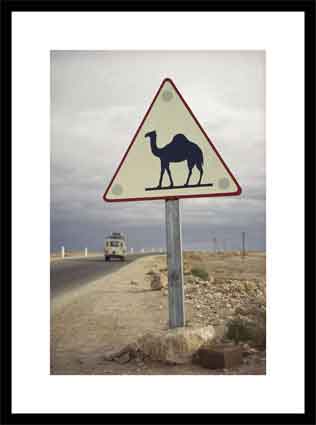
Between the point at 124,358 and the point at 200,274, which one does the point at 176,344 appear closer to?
the point at 124,358

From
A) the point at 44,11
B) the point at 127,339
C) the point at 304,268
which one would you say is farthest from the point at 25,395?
the point at 44,11

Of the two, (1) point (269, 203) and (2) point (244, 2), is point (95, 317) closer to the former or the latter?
(1) point (269, 203)

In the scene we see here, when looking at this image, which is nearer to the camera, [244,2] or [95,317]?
[244,2]

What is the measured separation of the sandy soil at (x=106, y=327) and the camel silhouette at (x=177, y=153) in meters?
1.88

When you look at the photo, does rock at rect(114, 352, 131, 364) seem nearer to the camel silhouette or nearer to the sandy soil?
the sandy soil

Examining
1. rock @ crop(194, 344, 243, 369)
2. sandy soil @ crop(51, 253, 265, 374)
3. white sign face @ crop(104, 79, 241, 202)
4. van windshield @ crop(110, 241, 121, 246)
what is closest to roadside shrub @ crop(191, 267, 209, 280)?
sandy soil @ crop(51, 253, 265, 374)

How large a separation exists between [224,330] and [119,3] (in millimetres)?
3779

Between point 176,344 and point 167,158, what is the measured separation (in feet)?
5.70

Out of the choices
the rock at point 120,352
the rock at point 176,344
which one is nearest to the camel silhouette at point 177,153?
the rock at point 176,344

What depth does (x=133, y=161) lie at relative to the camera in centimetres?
425

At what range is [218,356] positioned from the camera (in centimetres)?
446

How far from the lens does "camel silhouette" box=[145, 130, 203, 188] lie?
4.09 metres

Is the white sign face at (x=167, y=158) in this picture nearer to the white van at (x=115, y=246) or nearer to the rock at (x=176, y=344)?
the rock at (x=176, y=344)

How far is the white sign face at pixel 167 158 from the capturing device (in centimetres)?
409
